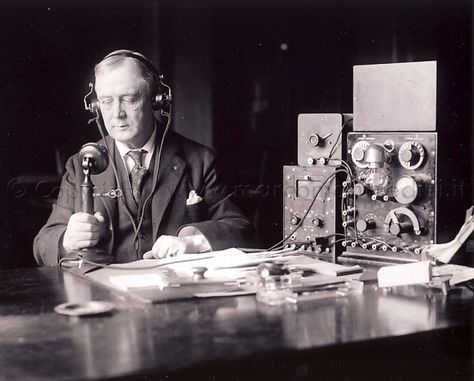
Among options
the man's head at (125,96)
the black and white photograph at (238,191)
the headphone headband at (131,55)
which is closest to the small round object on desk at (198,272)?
the black and white photograph at (238,191)

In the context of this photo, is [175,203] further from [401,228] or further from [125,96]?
[401,228]

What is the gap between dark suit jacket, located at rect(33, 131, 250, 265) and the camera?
9.70 feet

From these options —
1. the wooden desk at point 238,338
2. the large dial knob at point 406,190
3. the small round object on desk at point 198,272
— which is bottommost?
the wooden desk at point 238,338

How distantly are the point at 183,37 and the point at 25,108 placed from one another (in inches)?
50.8

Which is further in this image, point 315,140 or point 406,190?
point 315,140

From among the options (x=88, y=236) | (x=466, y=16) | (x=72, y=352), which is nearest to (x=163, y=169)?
(x=88, y=236)

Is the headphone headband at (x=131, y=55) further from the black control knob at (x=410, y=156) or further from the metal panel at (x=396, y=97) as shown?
the black control knob at (x=410, y=156)

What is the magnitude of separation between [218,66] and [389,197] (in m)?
2.63

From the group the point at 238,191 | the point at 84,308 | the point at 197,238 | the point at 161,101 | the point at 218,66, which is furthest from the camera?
the point at 218,66

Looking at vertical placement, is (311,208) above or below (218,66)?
below

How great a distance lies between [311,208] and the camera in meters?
2.71

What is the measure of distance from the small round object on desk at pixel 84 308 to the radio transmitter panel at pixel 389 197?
1.10 meters

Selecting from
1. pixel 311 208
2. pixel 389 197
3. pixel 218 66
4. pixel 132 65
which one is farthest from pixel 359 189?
pixel 218 66

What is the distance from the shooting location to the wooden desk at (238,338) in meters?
1.35
